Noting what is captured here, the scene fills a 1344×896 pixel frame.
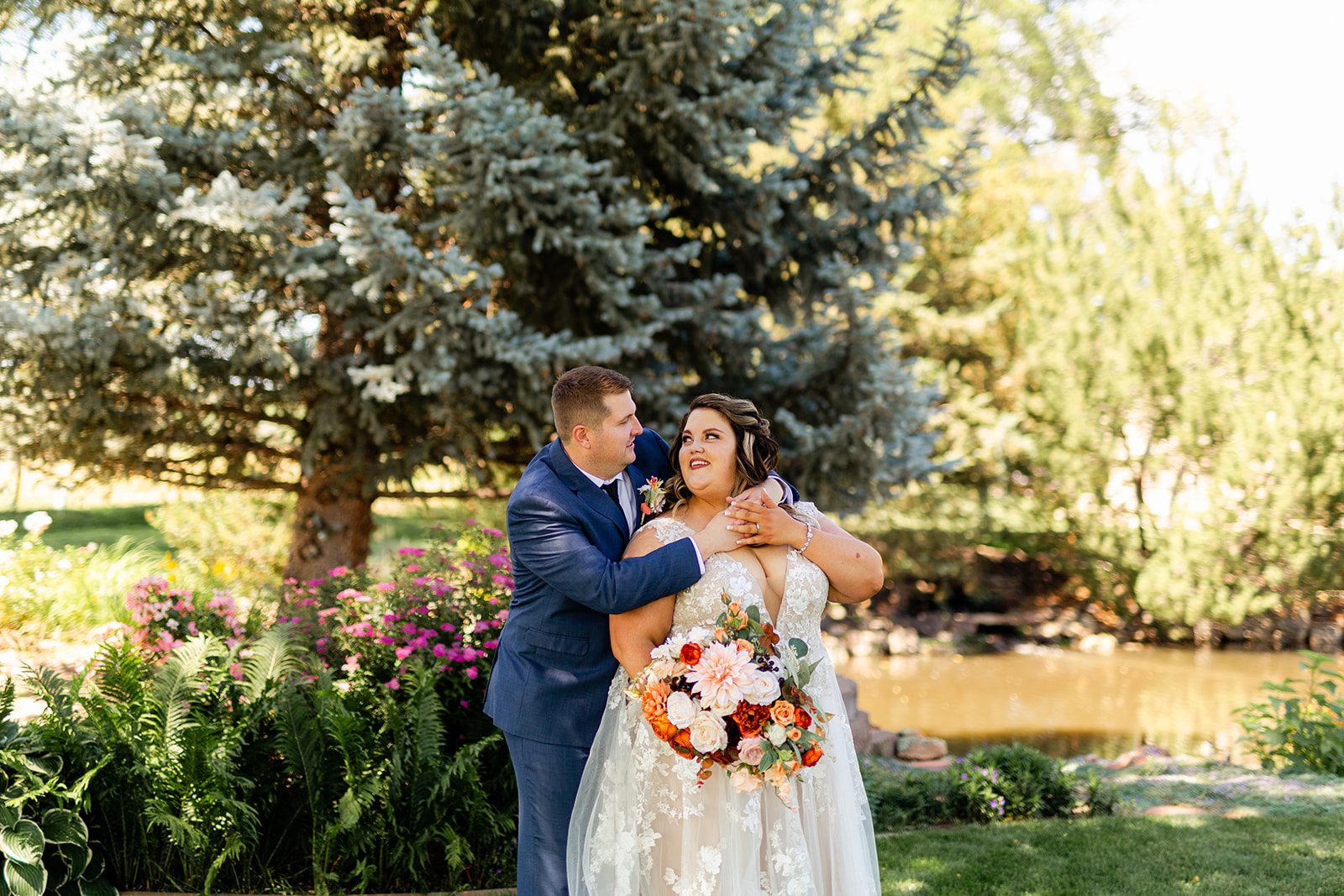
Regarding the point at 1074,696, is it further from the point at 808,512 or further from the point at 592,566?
the point at 592,566

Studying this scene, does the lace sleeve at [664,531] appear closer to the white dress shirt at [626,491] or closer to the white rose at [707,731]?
the white dress shirt at [626,491]

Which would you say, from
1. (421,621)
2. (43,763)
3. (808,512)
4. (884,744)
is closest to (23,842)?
(43,763)

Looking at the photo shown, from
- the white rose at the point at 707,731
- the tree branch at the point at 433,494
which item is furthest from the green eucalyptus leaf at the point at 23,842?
the tree branch at the point at 433,494

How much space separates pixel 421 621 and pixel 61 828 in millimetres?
1682

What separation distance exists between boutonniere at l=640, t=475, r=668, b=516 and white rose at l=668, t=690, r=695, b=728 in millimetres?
765

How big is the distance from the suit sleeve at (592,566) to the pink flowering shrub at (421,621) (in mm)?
1696

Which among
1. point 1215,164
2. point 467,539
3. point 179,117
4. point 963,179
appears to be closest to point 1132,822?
point 467,539

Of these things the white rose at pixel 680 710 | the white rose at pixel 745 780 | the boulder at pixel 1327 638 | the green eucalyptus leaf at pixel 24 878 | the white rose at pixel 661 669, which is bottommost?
the boulder at pixel 1327 638

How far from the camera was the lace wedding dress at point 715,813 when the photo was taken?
316 centimetres

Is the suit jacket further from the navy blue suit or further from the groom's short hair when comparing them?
the groom's short hair

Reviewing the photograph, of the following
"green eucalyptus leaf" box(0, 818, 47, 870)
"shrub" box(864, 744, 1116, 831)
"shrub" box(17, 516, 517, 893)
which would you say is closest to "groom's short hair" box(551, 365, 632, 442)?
"shrub" box(17, 516, 517, 893)

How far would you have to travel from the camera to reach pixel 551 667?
346 cm

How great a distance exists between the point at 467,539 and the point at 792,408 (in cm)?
365

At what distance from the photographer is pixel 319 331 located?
8.55 meters
